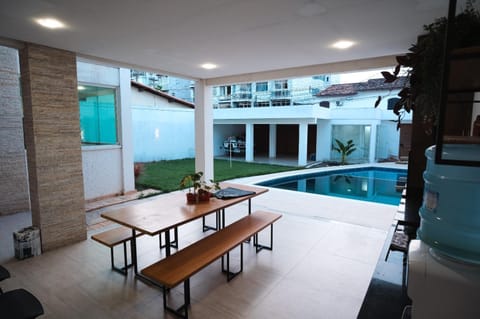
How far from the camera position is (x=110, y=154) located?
6.36 metres

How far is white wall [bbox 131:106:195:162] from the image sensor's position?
39.7 feet

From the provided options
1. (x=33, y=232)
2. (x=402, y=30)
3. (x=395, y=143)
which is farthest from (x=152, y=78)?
(x=402, y=30)

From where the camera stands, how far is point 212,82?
6059 millimetres

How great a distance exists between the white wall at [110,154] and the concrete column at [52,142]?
7.28ft

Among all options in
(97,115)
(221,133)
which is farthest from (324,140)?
(97,115)

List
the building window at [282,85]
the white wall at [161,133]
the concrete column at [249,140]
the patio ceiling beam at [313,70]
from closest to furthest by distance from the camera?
the patio ceiling beam at [313,70] < the white wall at [161,133] < the building window at [282,85] < the concrete column at [249,140]

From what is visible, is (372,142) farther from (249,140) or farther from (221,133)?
(221,133)

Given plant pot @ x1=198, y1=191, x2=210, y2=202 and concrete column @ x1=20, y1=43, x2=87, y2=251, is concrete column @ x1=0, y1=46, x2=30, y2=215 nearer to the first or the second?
concrete column @ x1=20, y1=43, x2=87, y2=251

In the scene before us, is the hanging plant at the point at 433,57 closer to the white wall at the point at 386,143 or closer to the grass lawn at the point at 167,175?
the grass lawn at the point at 167,175

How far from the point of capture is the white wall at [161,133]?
476 inches

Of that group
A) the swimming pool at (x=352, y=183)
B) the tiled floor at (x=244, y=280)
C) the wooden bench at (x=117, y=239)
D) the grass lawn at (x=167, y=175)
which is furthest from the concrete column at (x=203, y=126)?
the wooden bench at (x=117, y=239)

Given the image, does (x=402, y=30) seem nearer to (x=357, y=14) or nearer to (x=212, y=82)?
(x=357, y=14)

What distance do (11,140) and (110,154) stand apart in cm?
178

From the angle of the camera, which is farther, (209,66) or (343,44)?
(209,66)
